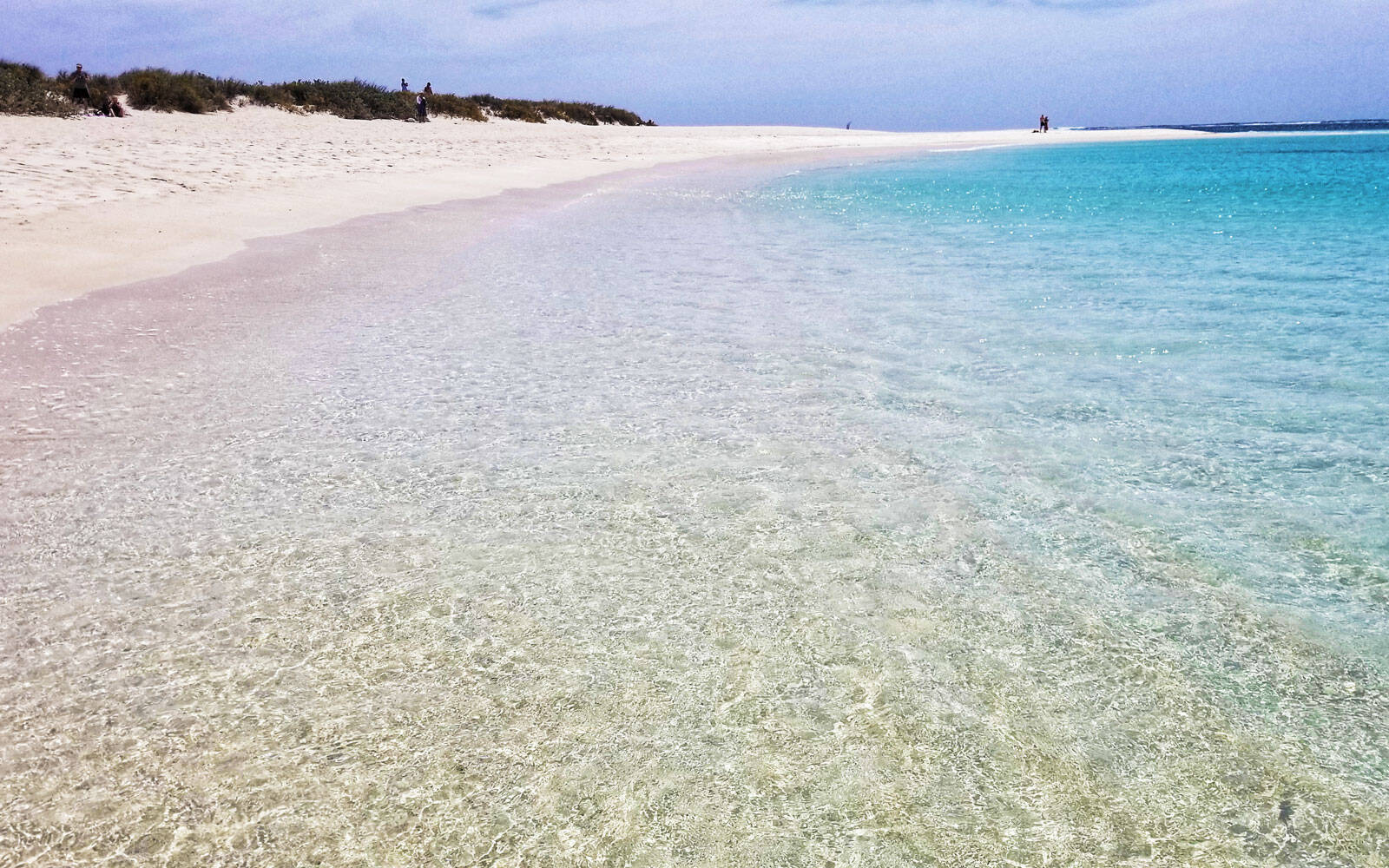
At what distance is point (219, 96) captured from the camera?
85.2 ft

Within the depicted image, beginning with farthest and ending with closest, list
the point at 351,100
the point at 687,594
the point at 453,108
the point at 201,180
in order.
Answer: the point at 453,108 < the point at 351,100 < the point at 201,180 < the point at 687,594

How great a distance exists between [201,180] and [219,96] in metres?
15.9


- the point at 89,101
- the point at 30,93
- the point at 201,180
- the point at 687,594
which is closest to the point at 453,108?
the point at 89,101

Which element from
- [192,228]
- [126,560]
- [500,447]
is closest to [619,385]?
[500,447]

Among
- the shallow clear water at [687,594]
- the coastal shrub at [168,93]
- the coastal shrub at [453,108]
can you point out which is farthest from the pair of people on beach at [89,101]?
the shallow clear water at [687,594]

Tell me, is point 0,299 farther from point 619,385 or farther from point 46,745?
point 46,745

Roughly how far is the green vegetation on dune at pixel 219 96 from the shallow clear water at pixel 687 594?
18578mm

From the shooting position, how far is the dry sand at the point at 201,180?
793 cm

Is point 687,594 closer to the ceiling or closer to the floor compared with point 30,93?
closer to the floor

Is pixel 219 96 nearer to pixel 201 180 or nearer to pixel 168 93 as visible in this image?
pixel 168 93

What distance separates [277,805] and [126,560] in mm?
1406

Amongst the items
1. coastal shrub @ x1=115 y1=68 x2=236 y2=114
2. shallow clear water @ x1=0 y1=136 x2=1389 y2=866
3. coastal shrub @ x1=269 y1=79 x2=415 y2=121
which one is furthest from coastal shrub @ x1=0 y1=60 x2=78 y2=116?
shallow clear water @ x1=0 y1=136 x2=1389 y2=866

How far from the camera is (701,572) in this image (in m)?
2.87

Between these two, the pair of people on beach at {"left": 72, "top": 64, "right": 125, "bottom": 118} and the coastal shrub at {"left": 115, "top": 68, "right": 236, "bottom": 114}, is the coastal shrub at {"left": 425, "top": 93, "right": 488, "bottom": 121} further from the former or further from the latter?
the pair of people on beach at {"left": 72, "top": 64, "right": 125, "bottom": 118}
